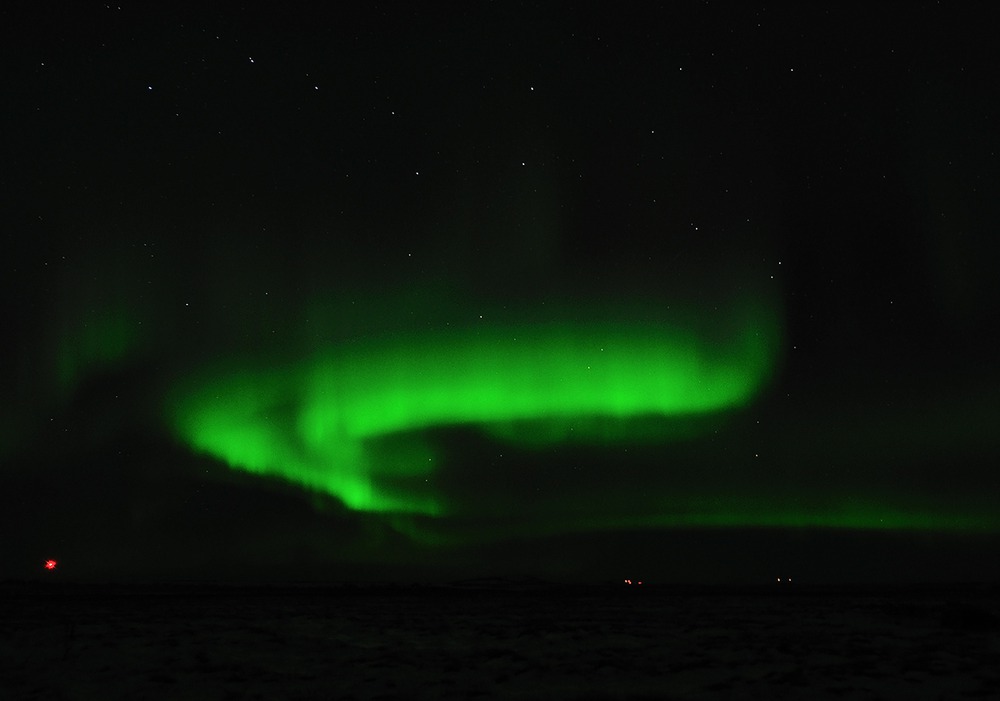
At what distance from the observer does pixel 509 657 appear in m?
16.6

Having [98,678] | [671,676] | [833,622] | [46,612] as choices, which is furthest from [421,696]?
[46,612]

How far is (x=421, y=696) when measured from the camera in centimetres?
1245

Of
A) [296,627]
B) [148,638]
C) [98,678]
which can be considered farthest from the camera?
[296,627]

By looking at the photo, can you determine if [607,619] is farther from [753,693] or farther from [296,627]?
[753,693]

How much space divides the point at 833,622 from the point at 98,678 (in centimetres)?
2014

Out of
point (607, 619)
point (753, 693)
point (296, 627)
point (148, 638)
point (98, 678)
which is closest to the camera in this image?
point (753, 693)

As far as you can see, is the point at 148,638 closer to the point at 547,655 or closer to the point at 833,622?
the point at 547,655

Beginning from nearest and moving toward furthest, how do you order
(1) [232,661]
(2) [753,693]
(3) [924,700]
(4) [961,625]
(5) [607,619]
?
(3) [924,700]
(2) [753,693]
(1) [232,661]
(4) [961,625]
(5) [607,619]

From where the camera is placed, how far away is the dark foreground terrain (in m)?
12.7

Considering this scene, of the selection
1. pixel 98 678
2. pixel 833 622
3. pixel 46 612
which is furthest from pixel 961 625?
pixel 46 612

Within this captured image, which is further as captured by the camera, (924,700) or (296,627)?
(296,627)

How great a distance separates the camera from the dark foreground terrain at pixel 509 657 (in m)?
12.7

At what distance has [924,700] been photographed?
1158cm

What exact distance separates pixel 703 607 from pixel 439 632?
15.2m
